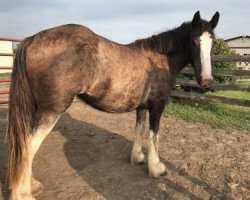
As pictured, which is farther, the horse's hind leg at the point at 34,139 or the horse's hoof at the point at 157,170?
the horse's hoof at the point at 157,170

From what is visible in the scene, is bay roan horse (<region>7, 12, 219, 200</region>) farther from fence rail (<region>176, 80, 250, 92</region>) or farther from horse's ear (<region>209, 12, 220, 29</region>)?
fence rail (<region>176, 80, 250, 92</region>)

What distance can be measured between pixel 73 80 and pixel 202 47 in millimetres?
1867

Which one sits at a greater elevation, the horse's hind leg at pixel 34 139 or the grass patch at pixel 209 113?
the horse's hind leg at pixel 34 139

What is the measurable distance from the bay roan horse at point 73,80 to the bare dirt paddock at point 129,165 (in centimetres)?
40

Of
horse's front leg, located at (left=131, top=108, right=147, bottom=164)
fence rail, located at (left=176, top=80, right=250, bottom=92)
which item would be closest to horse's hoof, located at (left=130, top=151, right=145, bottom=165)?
horse's front leg, located at (left=131, top=108, right=147, bottom=164)

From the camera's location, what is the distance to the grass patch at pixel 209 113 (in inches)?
290

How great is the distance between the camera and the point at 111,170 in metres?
4.60

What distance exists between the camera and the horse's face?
13.4 feet

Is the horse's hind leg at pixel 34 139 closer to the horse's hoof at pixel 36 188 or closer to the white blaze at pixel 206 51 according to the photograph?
the horse's hoof at pixel 36 188

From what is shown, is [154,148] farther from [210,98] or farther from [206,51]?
[210,98]

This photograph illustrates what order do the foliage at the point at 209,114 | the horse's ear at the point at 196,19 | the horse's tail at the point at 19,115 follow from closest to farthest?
1. the horse's tail at the point at 19,115
2. the horse's ear at the point at 196,19
3. the foliage at the point at 209,114

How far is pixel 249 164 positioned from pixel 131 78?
252 cm

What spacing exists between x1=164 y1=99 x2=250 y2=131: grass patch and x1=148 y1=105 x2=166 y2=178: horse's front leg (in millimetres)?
3103

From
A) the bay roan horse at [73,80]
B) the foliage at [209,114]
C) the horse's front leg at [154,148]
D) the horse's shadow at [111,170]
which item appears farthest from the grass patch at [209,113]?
the bay roan horse at [73,80]
